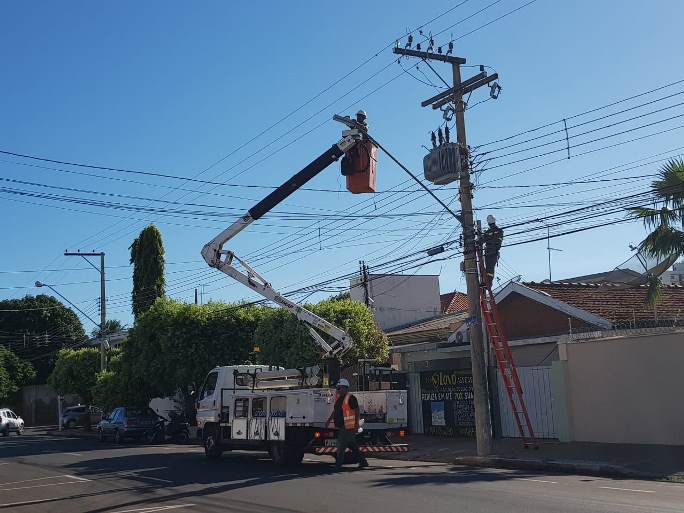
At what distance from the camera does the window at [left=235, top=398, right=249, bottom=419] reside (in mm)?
18641

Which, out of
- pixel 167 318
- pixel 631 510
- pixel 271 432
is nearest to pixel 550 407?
pixel 271 432

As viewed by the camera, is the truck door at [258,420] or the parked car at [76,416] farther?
the parked car at [76,416]

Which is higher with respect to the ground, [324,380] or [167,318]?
[167,318]

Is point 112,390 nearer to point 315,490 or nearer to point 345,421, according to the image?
point 345,421

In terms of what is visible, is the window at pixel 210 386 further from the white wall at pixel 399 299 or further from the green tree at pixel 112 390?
the white wall at pixel 399 299

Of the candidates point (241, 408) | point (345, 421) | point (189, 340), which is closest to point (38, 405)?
point (189, 340)

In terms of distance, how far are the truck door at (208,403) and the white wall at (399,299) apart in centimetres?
2103

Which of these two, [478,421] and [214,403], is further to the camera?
[214,403]

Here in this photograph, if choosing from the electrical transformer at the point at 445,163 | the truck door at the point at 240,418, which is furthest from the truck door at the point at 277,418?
the electrical transformer at the point at 445,163

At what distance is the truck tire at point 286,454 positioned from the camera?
679 inches

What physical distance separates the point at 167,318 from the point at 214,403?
42.2ft

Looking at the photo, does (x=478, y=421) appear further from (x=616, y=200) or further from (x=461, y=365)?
(x=461, y=365)

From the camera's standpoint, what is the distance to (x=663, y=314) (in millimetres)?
23750

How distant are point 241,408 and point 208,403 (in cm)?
226
